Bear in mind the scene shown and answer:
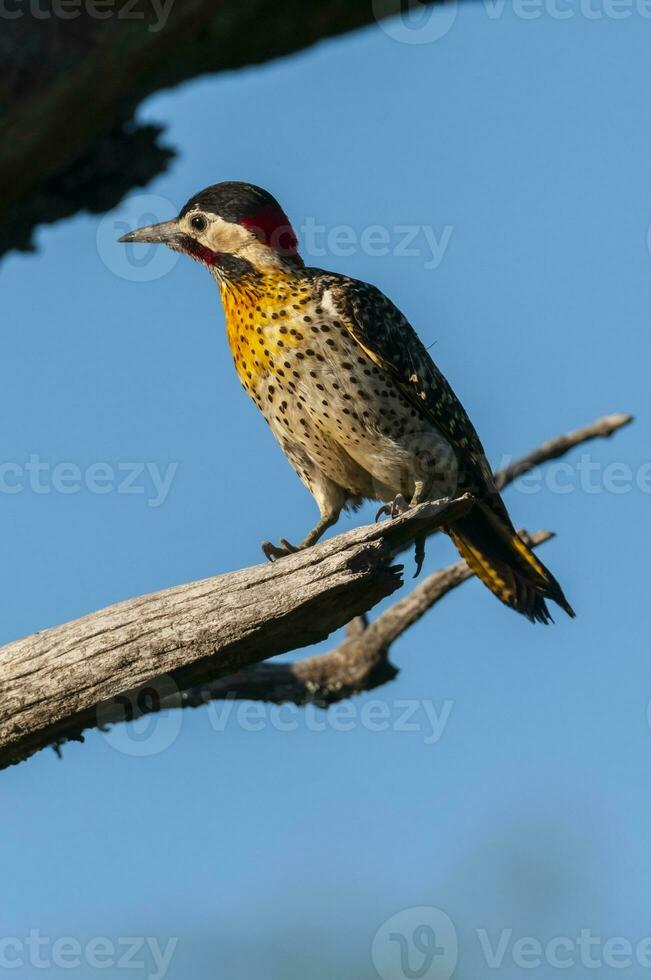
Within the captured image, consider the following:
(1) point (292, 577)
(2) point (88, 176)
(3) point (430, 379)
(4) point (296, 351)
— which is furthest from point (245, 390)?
(2) point (88, 176)

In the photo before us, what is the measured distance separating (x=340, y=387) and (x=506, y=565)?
4.80ft

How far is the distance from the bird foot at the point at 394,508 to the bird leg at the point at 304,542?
483 millimetres

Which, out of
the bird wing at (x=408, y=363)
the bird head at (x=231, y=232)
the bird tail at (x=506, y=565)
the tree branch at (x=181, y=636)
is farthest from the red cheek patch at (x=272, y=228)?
the tree branch at (x=181, y=636)

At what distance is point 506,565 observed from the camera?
24.6ft

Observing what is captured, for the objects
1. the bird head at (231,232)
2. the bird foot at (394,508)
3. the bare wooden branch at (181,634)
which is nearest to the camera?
the bare wooden branch at (181,634)

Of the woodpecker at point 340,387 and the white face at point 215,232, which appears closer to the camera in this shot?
the woodpecker at point 340,387

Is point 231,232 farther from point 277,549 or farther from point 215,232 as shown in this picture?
point 277,549

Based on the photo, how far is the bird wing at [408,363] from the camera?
725 centimetres

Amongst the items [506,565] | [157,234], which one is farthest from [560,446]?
[157,234]

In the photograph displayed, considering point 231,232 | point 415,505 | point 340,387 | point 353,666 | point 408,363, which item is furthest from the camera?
point 231,232

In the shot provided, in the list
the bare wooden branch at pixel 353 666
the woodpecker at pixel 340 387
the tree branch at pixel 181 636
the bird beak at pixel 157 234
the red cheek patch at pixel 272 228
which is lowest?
the tree branch at pixel 181 636

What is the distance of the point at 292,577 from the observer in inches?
204

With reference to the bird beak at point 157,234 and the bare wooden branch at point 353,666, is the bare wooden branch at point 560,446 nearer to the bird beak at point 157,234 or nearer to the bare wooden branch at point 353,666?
the bare wooden branch at point 353,666

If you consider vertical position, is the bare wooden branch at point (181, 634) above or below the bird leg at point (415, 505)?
below
